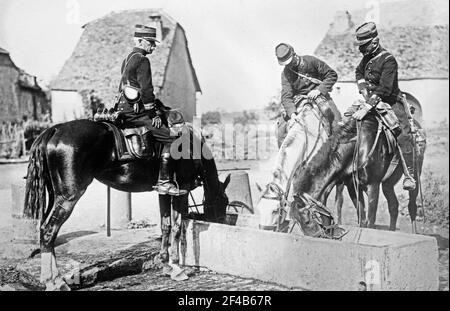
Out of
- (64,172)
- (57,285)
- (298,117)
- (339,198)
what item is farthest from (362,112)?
(57,285)

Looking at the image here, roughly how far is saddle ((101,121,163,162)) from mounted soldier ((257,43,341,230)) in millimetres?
1379

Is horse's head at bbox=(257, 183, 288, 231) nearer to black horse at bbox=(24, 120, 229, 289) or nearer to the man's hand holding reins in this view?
the man's hand holding reins

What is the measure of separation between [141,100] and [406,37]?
3.45 meters

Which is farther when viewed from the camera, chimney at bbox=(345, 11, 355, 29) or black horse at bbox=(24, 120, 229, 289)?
chimney at bbox=(345, 11, 355, 29)

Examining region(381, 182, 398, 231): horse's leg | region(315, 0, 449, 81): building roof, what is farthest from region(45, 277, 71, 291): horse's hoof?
region(315, 0, 449, 81): building roof

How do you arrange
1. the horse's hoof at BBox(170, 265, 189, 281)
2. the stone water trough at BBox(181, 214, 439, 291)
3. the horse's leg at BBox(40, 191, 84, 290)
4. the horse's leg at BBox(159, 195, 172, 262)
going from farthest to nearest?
the horse's leg at BBox(159, 195, 172, 262) < the horse's hoof at BBox(170, 265, 189, 281) < the horse's leg at BBox(40, 191, 84, 290) < the stone water trough at BBox(181, 214, 439, 291)

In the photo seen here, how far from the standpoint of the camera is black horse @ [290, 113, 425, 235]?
6535mm

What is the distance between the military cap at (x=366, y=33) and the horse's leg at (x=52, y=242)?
10.9ft

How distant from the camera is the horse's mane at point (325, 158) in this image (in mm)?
6688

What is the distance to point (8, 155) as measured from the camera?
967 cm

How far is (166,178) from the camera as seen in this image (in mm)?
6375

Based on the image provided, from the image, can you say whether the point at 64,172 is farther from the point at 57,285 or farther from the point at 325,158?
the point at 325,158

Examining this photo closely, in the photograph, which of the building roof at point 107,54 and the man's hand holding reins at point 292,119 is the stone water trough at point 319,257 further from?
the building roof at point 107,54

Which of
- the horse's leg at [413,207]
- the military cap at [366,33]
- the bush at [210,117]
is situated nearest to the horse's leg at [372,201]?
the horse's leg at [413,207]
